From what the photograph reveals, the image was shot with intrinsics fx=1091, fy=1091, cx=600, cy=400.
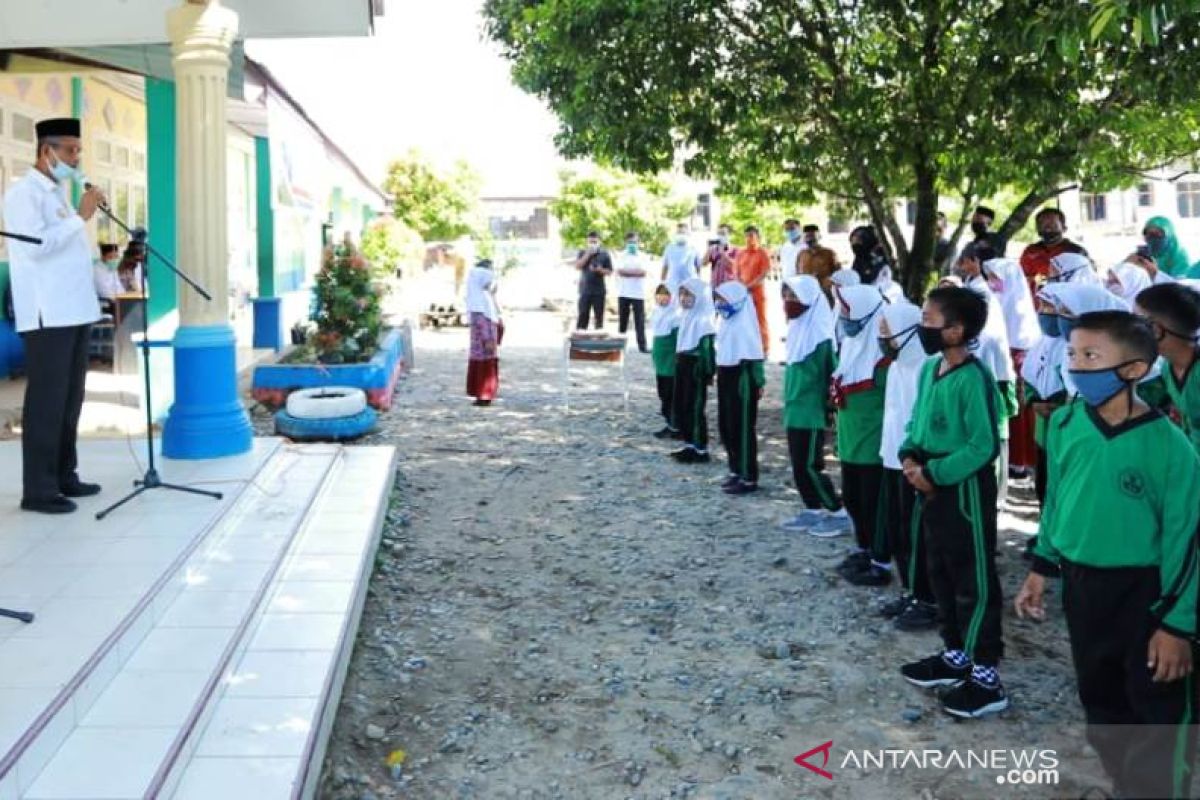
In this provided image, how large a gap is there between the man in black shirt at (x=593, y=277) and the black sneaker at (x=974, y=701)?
11.8 metres

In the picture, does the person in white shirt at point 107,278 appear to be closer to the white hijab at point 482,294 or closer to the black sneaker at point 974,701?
the white hijab at point 482,294

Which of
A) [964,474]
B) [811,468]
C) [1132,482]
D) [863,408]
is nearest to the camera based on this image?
[1132,482]

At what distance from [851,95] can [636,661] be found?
16.7 feet

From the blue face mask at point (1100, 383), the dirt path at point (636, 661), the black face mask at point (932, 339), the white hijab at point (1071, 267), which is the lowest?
the dirt path at point (636, 661)

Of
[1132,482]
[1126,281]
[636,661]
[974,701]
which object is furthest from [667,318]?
[1132,482]

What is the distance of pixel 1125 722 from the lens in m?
3.11

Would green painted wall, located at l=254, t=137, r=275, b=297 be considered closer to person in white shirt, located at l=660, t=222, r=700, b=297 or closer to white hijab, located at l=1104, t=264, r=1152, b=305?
person in white shirt, located at l=660, t=222, r=700, b=297

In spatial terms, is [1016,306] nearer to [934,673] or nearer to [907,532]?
[907,532]

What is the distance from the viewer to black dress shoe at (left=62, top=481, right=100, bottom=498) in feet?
18.4

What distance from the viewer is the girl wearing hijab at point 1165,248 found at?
26.6 feet

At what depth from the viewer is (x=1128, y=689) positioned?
9.93 ft

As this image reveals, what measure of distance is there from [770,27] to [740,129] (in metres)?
0.83

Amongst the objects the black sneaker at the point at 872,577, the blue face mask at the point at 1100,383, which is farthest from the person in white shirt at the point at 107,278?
the blue face mask at the point at 1100,383

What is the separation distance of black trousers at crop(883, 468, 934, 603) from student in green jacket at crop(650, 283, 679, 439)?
403 cm
